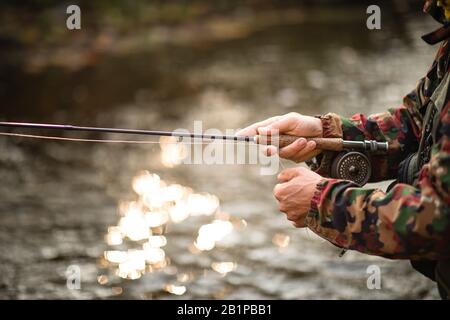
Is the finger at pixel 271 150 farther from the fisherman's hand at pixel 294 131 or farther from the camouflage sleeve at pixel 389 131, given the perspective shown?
the camouflage sleeve at pixel 389 131

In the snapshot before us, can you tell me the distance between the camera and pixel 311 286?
5.52 m

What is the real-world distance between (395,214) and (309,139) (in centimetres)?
80

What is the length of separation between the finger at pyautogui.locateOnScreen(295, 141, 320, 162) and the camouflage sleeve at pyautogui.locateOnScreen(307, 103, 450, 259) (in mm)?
442

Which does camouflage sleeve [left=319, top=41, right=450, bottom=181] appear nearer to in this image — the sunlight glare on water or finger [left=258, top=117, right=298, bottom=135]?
finger [left=258, top=117, right=298, bottom=135]

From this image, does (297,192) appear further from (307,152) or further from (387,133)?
Result: (387,133)

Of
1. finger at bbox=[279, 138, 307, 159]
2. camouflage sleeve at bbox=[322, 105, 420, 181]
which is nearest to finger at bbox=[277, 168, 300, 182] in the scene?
finger at bbox=[279, 138, 307, 159]

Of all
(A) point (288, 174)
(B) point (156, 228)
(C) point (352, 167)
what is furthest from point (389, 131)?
(B) point (156, 228)

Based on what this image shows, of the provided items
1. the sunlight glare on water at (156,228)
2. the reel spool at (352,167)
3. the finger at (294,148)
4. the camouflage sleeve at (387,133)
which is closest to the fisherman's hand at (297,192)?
the finger at (294,148)

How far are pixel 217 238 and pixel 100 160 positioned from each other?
3209 mm

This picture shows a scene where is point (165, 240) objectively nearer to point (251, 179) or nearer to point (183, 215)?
point (183, 215)

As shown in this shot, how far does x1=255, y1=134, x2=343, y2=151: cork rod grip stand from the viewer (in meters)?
2.98

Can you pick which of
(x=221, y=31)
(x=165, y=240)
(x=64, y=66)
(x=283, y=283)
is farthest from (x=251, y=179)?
(x=221, y=31)

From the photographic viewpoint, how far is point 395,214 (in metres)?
2.31

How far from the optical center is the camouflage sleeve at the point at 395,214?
2223 millimetres
